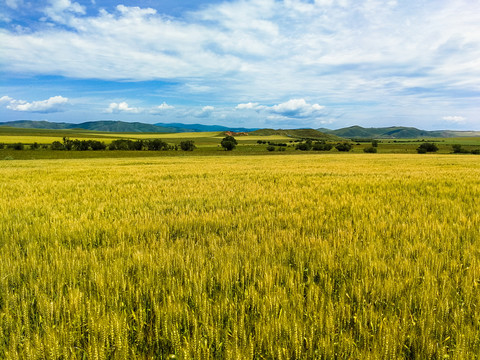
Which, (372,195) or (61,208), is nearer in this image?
(61,208)

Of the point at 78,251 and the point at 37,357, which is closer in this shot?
the point at 37,357

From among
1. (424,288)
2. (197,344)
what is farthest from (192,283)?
(424,288)

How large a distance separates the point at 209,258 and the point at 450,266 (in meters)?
2.88

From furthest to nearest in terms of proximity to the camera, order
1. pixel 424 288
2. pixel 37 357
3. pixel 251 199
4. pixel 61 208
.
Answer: pixel 251 199, pixel 61 208, pixel 424 288, pixel 37 357

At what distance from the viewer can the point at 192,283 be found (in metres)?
2.89

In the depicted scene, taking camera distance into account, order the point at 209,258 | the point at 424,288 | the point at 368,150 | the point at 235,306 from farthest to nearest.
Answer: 1. the point at 368,150
2. the point at 209,258
3. the point at 424,288
4. the point at 235,306

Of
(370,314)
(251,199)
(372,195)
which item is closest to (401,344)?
(370,314)

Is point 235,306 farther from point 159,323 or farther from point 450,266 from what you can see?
point 450,266

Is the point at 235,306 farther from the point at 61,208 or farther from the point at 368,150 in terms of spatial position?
the point at 368,150

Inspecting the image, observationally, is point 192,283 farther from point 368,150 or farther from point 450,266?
point 368,150

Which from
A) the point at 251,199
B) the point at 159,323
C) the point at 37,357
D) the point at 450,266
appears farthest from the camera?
the point at 251,199

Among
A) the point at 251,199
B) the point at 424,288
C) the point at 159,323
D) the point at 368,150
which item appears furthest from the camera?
the point at 368,150

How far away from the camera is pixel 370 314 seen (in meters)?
2.27

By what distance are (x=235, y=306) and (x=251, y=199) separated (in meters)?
5.35
